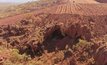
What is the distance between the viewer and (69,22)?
23.0 m

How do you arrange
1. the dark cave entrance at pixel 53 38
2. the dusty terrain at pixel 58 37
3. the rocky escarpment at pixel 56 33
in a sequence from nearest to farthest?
the dusty terrain at pixel 58 37, the rocky escarpment at pixel 56 33, the dark cave entrance at pixel 53 38

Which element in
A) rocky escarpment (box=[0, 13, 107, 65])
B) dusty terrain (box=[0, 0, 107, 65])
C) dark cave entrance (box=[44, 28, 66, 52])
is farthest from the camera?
dark cave entrance (box=[44, 28, 66, 52])

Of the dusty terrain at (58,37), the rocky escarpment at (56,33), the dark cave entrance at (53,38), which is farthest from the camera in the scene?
the dark cave entrance at (53,38)

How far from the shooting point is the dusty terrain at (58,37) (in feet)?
63.7

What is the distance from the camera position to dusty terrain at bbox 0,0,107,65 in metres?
19.4

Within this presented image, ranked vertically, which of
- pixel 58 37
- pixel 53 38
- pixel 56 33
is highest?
pixel 56 33

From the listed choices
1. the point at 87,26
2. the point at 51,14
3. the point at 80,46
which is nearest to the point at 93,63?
the point at 80,46

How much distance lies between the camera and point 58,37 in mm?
23062

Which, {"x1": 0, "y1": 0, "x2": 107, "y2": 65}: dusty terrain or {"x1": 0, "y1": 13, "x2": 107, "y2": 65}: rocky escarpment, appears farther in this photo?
{"x1": 0, "y1": 13, "x2": 107, "y2": 65}: rocky escarpment

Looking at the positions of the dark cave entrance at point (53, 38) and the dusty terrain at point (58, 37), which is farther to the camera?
the dark cave entrance at point (53, 38)

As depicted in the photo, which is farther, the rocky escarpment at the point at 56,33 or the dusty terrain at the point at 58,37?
the rocky escarpment at the point at 56,33

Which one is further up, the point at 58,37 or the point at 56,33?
the point at 56,33

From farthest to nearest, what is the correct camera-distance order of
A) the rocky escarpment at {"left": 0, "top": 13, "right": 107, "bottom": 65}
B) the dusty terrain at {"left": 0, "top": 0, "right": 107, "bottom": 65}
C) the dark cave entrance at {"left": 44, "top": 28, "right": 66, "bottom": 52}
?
the dark cave entrance at {"left": 44, "top": 28, "right": 66, "bottom": 52} < the rocky escarpment at {"left": 0, "top": 13, "right": 107, "bottom": 65} < the dusty terrain at {"left": 0, "top": 0, "right": 107, "bottom": 65}

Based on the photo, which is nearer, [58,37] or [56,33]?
[58,37]
